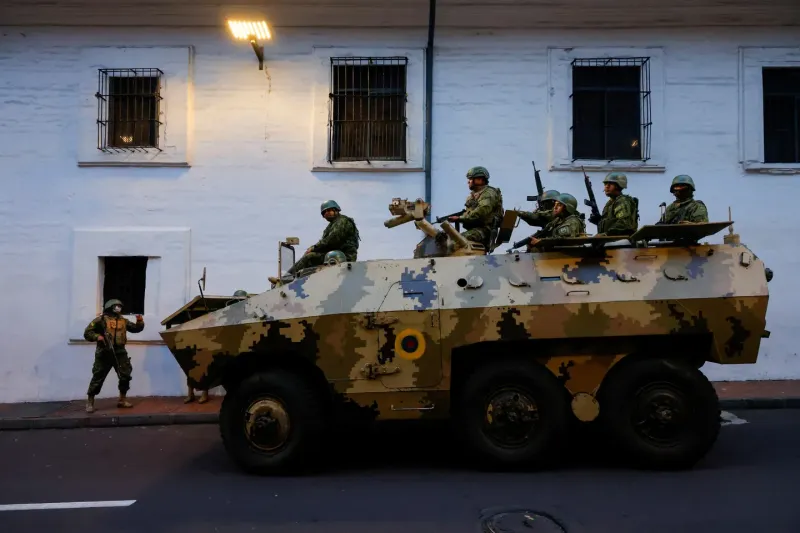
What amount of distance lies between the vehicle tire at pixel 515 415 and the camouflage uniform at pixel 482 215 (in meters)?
1.72

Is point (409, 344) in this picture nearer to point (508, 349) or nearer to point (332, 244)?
point (508, 349)

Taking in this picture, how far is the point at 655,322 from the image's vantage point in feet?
16.9

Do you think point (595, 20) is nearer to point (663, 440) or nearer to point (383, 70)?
point (383, 70)

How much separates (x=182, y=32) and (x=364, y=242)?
466 centimetres

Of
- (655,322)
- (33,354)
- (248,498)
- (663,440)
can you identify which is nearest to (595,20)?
(655,322)

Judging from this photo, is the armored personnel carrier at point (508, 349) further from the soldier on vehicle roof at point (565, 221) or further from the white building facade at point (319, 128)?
the white building facade at point (319, 128)

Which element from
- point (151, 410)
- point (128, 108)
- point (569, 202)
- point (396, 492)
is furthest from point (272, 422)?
point (128, 108)

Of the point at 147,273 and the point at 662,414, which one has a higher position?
the point at 147,273

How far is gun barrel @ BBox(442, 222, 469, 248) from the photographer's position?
5.71 metres

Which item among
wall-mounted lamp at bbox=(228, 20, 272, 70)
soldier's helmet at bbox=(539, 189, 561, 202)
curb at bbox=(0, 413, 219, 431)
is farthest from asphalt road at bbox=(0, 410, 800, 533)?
wall-mounted lamp at bbox=(228, 20, 272, 70)

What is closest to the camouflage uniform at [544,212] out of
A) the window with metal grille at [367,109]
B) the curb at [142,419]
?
the window with metal grille at [367,109]

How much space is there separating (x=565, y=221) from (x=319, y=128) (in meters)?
5.01

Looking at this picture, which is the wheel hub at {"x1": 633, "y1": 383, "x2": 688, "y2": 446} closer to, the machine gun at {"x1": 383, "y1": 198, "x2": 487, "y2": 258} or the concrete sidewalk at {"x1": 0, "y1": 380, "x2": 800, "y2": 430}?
the machine gun at {"x1": 383, "y1": 198, "x2": 487, "y2": 258}

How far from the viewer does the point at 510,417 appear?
16.8 ft
